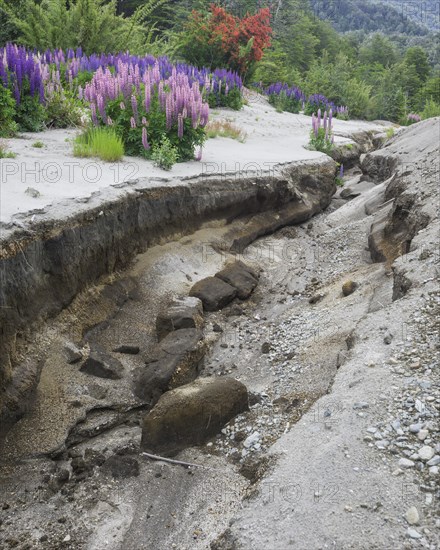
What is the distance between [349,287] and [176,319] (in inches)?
98.4

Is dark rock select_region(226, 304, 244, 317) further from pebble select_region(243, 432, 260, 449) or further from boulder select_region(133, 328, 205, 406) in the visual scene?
pebble select_region(243, 432, 260, 449)

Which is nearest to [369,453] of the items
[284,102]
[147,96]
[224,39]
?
[147,96]

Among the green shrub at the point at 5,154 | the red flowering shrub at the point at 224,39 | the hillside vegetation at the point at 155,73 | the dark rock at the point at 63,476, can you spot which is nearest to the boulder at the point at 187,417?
the dark rock at the point at 63,476

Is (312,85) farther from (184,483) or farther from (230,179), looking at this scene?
(184,483)

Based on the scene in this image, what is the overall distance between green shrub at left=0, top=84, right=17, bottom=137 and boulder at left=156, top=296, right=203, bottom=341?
13.9 ft

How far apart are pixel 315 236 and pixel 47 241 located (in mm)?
6575

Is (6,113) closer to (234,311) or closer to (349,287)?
(234,311)

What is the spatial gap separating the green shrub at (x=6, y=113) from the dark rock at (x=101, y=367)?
461cm

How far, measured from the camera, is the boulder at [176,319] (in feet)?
22.0

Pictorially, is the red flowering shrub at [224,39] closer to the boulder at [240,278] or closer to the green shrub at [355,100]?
the green shrub at [355,100]

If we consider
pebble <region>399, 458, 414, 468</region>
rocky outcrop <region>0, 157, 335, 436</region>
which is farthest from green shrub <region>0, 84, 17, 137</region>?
pebble <region>399, 458, 414, 468</region>

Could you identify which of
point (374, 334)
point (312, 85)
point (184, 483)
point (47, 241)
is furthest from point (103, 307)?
point (312, 85)

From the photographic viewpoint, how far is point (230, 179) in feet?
31.2

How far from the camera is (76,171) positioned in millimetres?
7508
